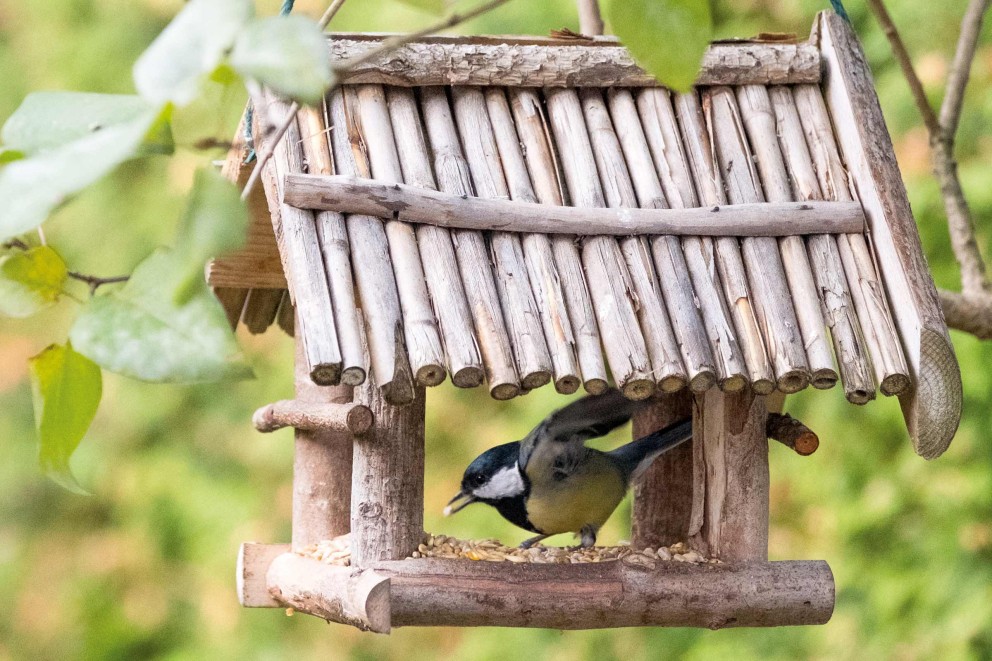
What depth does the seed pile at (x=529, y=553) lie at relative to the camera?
206 cm

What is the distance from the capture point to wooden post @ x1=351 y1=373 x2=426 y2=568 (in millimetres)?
1995

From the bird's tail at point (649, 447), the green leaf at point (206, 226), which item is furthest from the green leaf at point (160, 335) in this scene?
the bird's tail at point (649, 447)

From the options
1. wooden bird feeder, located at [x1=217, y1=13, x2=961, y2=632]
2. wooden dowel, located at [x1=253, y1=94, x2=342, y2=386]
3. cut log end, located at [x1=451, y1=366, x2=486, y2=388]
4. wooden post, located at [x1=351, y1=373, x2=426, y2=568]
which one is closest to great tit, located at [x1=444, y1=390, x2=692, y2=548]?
wooden bird feeder, located at [x1=217, y1=13, x2=961, y2=632]

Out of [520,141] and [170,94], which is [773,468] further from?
[170,94]

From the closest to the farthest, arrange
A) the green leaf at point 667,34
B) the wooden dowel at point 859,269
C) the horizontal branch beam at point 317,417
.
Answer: the green leaf at point 667,34, the wooden dowel at point 859,269, the horizontal branch beam at point 317,417

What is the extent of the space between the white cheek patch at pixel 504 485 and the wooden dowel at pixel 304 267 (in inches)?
29.2

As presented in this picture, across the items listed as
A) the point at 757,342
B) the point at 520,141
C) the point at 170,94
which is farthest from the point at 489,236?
the point at 170,94

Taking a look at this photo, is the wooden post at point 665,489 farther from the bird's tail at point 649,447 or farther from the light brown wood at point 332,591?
the light brown wood at point 332,591

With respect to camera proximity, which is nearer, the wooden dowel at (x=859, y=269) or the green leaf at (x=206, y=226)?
the green leaf at (x=206, y=226)

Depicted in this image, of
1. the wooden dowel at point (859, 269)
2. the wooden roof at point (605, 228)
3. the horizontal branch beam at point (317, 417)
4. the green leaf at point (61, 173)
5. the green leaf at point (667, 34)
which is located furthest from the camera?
the horizontal branch beam at point (317, 417)

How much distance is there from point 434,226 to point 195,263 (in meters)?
1.30

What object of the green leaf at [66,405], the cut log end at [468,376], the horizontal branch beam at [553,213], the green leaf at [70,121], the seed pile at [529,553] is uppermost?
the horizontal branch beam at [553,213]

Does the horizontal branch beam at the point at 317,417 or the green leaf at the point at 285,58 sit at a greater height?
the horizontal branch beam at the point at 317,417

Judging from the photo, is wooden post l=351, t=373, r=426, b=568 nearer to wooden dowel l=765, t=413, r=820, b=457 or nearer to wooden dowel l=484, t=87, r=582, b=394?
wooden dowel l=484, t=87, r=582, b=394
